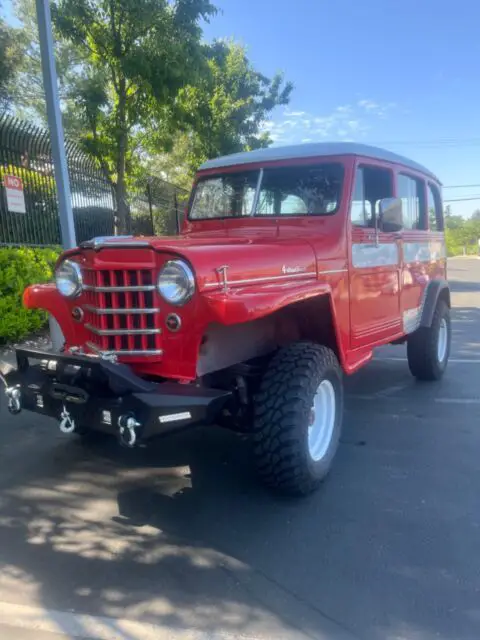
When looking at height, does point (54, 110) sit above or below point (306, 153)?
above

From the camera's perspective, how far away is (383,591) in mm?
2539

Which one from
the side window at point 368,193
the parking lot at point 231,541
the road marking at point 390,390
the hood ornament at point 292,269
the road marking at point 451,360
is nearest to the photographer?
the parking lot at point 231,541

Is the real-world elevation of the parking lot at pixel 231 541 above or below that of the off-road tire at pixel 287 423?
below

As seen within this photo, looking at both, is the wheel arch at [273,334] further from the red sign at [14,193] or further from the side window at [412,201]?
the red sign at [14,193]

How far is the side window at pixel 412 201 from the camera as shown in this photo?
17.4ft

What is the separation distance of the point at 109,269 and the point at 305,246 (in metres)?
1.39

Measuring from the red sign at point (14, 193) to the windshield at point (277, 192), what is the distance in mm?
3991

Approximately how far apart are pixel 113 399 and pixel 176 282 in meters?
0.70

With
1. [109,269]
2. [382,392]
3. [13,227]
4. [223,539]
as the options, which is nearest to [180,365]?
[109,269]

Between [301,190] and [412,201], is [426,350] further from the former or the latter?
[301,190]

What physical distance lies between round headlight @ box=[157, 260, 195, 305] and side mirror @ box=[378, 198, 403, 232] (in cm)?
201

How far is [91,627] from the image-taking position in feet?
7.65

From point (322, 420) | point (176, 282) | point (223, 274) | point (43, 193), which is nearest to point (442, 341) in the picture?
point (322, 420)

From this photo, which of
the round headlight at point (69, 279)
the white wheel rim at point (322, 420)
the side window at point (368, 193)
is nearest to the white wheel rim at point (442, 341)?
the side window at point (368, 193)
